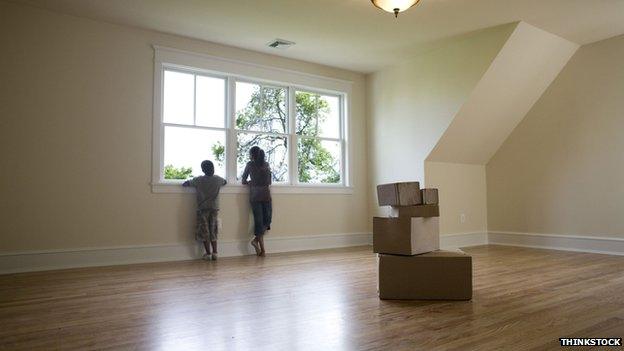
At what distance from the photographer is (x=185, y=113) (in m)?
4.86

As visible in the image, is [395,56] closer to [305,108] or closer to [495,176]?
[305,108]

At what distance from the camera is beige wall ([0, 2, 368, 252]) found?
3936 mm

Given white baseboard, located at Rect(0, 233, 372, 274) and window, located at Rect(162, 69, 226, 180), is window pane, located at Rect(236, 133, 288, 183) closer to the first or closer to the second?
window, located at Rect(162, 69, 226, 180)

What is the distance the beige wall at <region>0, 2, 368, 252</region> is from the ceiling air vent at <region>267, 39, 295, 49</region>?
2.30 feet

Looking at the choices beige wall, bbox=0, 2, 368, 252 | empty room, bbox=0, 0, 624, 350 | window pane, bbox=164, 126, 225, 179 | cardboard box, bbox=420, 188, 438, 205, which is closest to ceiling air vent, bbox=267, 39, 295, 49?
empty room, bbox=0, 0, 624, 350

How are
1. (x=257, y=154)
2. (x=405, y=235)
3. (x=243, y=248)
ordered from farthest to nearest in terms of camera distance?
1. (x=243, y=248)
2. (x=257, y=154)
3. (x=405, y=235)

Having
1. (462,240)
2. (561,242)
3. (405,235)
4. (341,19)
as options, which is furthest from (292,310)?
(561,242)

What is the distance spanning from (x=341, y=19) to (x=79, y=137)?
111 inches

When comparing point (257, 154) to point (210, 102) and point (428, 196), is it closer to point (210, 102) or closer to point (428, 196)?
point (210, 102)

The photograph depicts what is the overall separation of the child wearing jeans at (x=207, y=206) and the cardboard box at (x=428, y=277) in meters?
2.44

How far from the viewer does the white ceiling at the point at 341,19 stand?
397 cm

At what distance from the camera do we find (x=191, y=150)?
4.86 m

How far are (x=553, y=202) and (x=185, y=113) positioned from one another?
4570mm

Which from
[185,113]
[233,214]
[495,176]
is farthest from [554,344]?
[495,176]
